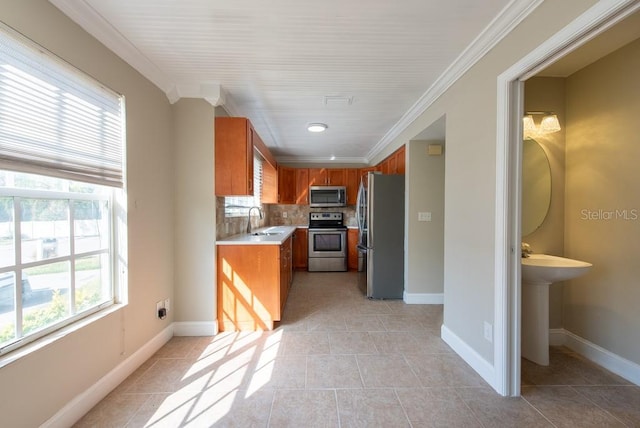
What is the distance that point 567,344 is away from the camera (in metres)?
2.22

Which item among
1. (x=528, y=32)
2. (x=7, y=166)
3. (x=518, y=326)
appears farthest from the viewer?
(x=518, y=326)

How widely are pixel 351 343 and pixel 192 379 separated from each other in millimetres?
1293

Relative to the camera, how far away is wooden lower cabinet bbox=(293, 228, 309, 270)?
5.28m

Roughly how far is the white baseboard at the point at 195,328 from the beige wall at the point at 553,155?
3.05m

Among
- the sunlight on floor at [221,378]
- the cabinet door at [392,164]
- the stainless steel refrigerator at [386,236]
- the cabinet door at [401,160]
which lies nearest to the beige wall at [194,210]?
the sunlight on floor at [221,378]

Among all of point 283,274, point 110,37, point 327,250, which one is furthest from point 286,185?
point 110,37

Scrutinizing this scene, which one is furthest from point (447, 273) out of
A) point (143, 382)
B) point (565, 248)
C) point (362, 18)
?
point (143, 382)

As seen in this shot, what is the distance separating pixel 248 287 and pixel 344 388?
1.30 m

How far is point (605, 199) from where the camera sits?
1949mm

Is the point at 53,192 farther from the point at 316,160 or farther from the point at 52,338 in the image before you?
the point at 316,160

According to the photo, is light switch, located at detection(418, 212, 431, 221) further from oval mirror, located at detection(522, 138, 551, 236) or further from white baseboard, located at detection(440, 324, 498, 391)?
white baseboard, located at detection(440, 324, 498, 391)

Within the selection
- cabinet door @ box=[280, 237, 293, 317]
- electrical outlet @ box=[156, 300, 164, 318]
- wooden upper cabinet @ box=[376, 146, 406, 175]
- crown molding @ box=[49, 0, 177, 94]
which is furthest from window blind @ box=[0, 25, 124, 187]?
wooden upper cabinet @ box=[376, 146, 406, 175]

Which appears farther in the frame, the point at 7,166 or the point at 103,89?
the point at 103,89

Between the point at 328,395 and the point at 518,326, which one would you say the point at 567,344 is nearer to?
the point at 518,326
